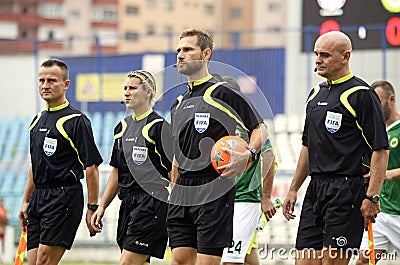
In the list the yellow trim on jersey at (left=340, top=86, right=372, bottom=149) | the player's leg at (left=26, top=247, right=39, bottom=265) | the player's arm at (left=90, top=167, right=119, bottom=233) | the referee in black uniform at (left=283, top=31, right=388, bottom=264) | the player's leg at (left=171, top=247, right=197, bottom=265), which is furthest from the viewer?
the player's leg at (left=26, top=247, right=39, bottom=265)

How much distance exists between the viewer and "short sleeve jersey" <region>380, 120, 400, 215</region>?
1069 cm

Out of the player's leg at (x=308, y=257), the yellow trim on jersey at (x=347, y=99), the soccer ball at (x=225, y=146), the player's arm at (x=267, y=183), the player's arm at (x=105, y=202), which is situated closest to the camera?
the soccer ball at (x=225, y=146)

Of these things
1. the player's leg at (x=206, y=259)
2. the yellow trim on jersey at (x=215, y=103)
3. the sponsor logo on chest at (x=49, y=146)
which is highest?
the yellow trim on jersey at (x=215, y=103)

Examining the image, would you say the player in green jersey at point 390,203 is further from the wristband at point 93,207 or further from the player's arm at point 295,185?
the wristband at point 93,207

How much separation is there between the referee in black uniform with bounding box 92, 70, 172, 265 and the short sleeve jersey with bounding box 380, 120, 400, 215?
2585 millimetres

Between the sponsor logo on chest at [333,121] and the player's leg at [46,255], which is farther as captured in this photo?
the player's leg at [46,255]

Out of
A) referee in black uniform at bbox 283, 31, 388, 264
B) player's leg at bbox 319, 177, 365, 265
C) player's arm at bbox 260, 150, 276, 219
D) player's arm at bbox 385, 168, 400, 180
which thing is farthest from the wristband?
player's arm at bbox 385, 168, 400, 180

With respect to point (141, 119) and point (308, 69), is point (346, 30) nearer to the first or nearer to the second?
point (308, 69)

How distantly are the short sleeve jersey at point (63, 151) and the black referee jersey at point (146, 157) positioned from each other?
12.1 inches

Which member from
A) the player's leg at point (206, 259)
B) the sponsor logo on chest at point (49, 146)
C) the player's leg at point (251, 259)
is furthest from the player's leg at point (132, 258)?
the player's leg at point (206, 259)

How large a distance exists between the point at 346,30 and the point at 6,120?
12.9 m

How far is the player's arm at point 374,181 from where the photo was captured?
790 centimetres

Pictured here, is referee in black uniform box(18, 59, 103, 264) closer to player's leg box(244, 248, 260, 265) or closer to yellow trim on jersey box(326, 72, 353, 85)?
player's leg box(244, 248, 260, 265)

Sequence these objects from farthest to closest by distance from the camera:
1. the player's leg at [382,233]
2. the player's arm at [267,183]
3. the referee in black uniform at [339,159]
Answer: the player's leg at [382,233], the player's arm at [267,183], the referee in black uniform at [339,159]
